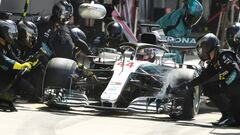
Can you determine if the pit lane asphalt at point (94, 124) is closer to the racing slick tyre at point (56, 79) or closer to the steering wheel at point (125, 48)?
the racing slick tyre at point (56, 79)

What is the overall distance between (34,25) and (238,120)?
4.29 meters

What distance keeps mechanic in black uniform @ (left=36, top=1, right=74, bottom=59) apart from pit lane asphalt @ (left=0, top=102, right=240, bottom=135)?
1.33 meters

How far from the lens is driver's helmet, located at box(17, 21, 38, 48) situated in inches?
459

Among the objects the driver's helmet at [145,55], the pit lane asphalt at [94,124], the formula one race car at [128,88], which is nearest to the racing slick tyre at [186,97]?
the formula one race car at [128,88]

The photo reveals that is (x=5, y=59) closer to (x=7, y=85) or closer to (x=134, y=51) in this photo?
(x=7, y=85)

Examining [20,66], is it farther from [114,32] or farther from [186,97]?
[114,32]

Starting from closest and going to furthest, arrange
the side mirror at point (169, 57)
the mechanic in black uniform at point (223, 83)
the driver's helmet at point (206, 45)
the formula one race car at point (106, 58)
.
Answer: the mechanic in black uniform at point (223, 83)
the driver's helmet at point (206, 45)
the formula one race car at point (106, 58)
the side mirror at point (169, 57)

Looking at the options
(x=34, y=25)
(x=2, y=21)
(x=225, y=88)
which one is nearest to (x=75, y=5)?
(x=34, y=25)

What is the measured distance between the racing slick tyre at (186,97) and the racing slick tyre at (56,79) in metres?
1.65

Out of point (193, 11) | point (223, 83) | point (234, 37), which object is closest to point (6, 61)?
point (223, 83)

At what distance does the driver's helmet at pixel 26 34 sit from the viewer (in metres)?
11.7

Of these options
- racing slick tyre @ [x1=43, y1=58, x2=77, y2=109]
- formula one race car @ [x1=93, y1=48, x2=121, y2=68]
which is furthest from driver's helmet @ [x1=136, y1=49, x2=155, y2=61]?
racing slick tyre @ [x1=43, y1=58, x2=77, y2=109]

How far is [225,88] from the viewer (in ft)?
32.0

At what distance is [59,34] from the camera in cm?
1176
